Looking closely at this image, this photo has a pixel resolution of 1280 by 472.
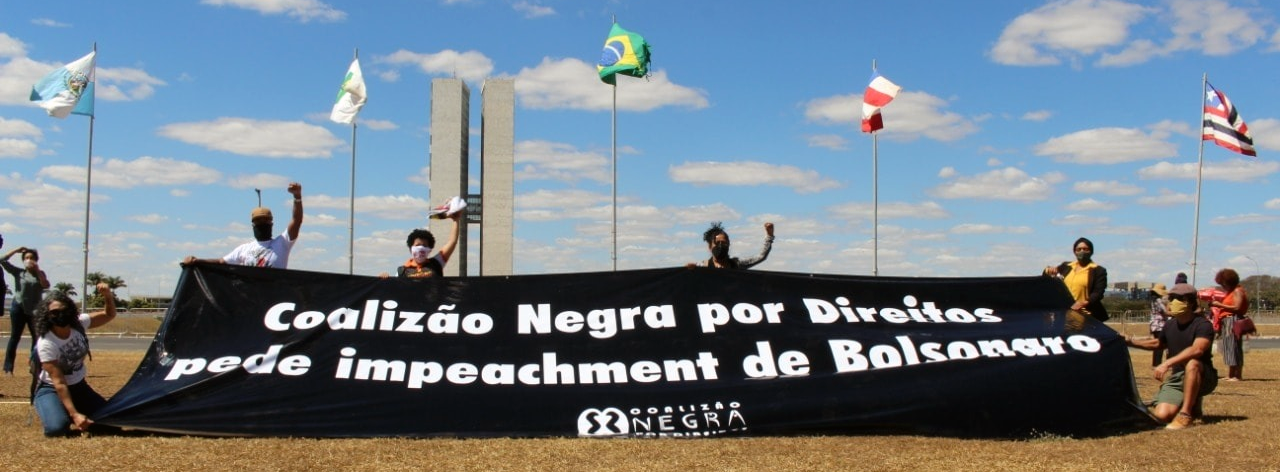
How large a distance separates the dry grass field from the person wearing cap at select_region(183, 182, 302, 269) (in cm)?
161

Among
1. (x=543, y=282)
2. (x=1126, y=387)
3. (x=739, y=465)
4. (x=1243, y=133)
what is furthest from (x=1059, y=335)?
(x=1243, y=133)

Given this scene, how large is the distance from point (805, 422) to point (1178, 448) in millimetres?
2264

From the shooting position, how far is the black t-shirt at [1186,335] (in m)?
7.57

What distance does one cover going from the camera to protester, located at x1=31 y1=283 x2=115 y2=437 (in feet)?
21.9

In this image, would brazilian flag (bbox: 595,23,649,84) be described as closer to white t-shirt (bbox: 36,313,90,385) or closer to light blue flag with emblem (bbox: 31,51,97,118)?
light blue flag with emblem (bbox: 31,51,97,118)

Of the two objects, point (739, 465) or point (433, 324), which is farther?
point (433, 324)

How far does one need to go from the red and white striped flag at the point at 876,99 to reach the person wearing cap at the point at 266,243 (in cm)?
1551

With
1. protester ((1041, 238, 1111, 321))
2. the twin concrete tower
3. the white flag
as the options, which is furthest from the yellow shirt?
the twin concrete tower

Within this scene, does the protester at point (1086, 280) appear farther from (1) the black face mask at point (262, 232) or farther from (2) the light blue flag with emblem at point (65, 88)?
(2) the light blue flag with emblem at point (65, 88)

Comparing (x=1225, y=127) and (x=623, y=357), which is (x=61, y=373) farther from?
(x=1225, y=127)

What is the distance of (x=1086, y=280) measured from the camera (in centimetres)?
862

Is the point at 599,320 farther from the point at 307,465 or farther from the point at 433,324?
the point at 307,465

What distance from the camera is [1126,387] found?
280 inches

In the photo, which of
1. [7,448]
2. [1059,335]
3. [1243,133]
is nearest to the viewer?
[7,448]
